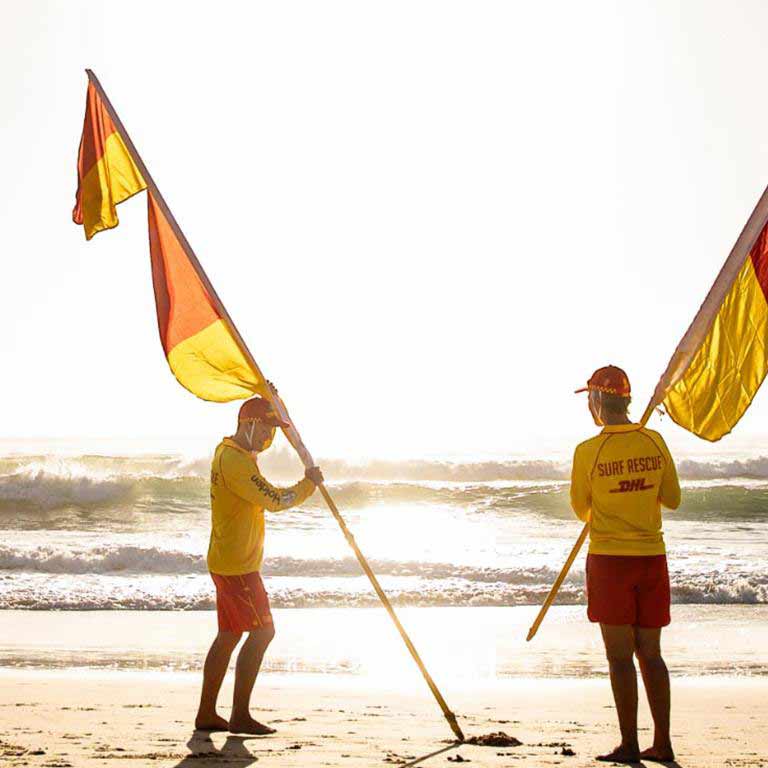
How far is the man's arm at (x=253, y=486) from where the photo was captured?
5797mm

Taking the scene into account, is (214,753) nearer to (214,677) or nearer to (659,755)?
(214,677)

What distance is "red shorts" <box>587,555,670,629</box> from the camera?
5.13 metres

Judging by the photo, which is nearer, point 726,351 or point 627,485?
point 627,485

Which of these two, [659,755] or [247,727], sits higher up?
[659,755]

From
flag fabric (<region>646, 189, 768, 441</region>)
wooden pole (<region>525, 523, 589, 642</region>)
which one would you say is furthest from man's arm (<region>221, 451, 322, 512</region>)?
flag fabric (<region>646, 189, 768, 441</region>)

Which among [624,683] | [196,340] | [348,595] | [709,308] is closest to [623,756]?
[624,683]

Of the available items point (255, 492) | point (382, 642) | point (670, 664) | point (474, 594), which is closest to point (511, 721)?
point (255, 492)

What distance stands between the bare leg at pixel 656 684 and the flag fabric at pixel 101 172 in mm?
3659

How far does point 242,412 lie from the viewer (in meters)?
5.94

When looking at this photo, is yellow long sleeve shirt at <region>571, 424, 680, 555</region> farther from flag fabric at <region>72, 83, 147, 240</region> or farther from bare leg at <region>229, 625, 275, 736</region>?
flag fabric at <region>72, 83, 147, 240</region>

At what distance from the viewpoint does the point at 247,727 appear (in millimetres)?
5941

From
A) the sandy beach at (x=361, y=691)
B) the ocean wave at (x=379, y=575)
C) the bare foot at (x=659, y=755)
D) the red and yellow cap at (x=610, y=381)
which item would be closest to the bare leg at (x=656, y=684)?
the bare foot at (x=659, y=755)

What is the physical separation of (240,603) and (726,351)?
107 inches

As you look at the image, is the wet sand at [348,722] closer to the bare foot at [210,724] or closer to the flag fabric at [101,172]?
the bare foot at [210,724]
